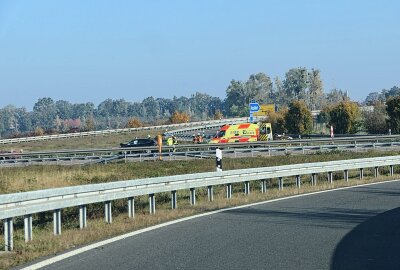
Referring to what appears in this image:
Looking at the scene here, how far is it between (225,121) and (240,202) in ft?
354

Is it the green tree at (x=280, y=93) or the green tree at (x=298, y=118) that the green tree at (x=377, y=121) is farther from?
the green tree at (x=280, y=93)

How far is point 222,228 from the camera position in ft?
43.9

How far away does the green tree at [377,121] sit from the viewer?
90662mm

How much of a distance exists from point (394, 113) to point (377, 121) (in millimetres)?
7664

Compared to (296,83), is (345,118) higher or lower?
lower

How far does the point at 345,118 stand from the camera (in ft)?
310

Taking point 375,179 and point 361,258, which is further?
point 375,179

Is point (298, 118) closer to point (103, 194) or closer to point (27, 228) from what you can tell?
point (103, 194)

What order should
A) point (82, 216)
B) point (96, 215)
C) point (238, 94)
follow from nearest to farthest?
point (82, 216)
point (96, 215)
point (238, 94)

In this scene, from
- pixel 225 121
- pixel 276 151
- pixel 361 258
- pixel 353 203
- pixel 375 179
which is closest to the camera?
pixel 361 258

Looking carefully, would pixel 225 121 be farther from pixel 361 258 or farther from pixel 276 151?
pixel 361 258

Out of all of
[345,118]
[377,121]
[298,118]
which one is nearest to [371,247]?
[377,121]

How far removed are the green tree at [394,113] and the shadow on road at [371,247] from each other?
2809 inches

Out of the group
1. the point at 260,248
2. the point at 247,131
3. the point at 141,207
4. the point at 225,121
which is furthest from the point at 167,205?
the point at 225,121
